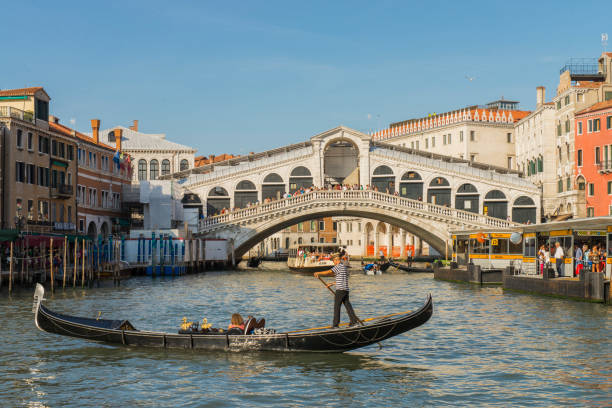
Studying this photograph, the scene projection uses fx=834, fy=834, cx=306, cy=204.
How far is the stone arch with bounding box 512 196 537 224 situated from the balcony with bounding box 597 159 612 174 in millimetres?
7081

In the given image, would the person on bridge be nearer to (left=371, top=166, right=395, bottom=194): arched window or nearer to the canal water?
the canal water

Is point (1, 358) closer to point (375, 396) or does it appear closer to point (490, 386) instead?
point (375, 396)

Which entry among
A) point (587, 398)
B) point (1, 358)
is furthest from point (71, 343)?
point (587, 398)

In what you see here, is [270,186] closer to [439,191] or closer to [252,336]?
[439,191]

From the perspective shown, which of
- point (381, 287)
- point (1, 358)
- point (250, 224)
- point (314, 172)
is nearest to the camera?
point (1, 358)

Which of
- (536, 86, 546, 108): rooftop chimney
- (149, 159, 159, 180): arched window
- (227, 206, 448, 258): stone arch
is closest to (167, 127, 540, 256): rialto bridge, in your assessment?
(227, 206, 448, 258): stone arch

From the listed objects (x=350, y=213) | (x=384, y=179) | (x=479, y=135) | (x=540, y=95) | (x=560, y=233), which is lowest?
(x=560, y=233)

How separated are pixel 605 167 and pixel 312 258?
14697 millimetres

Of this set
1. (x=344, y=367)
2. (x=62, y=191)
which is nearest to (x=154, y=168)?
(x=62, y=191)

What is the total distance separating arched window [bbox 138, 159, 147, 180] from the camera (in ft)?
187

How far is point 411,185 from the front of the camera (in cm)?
4819

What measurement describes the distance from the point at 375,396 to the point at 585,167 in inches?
1293

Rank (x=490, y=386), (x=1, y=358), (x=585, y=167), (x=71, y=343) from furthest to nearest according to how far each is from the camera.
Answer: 1. (x=585, y=167)
2. (x=71, y=343)
3. (x=1, y=358)
4. (x=490, y=386)

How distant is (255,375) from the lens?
1251 centimetres
